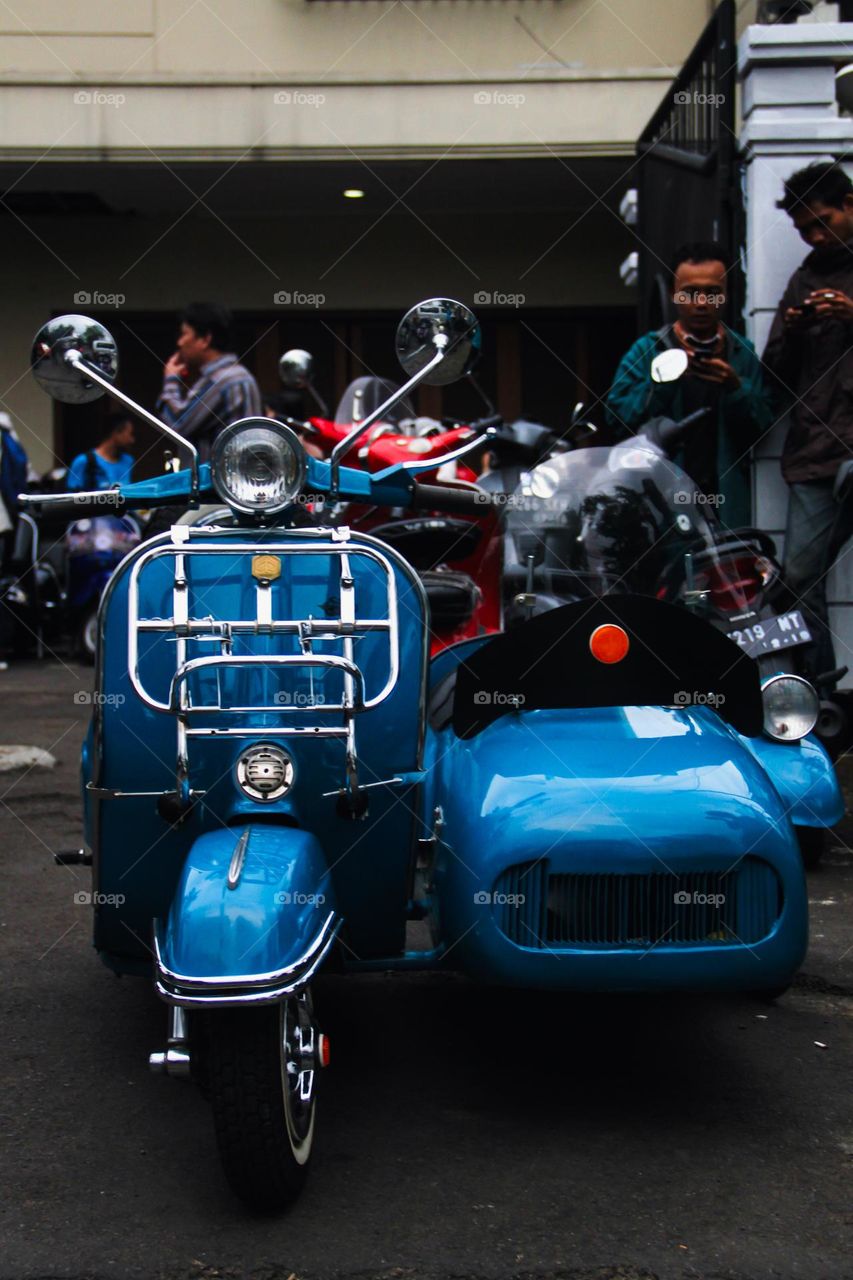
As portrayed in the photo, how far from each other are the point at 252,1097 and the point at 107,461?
29.1ft

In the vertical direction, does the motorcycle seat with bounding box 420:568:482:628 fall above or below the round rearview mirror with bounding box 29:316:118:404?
below

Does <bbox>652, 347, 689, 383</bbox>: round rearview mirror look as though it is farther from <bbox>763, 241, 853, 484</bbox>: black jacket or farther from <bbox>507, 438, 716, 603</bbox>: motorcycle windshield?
<bbox>763, 241, 853, 484</bbox>: black jacket

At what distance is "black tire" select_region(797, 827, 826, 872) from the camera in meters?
4.99

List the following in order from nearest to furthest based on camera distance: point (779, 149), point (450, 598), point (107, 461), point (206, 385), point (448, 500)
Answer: point (448, 500) < point (450, 598) < point (206, 385) < point (779, 149) < point (107, 461)

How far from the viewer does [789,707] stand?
4375mm

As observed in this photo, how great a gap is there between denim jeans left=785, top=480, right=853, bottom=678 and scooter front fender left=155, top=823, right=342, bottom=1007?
14.8 feet

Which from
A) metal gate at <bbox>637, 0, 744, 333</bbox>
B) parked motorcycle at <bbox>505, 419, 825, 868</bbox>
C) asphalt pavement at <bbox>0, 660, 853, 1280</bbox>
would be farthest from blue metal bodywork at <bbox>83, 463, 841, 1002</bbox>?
metal gate at <bbox>637, 0, 744, 333</bbox>

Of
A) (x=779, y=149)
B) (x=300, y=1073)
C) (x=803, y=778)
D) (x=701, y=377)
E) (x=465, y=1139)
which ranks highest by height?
(x=779, y=149)

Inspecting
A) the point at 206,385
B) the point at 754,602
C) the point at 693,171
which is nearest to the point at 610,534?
the point at 754,602

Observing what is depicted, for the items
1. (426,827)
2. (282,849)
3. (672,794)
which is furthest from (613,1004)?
(282,849)

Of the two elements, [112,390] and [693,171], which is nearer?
[112,390]

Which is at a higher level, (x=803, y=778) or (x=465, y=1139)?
(x=803, y=778)

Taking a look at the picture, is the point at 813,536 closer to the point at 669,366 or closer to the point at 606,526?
the point at 669,366

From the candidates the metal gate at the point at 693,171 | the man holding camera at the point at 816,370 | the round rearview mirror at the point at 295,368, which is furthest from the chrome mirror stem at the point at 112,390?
the metal gate at the point at 693,171
